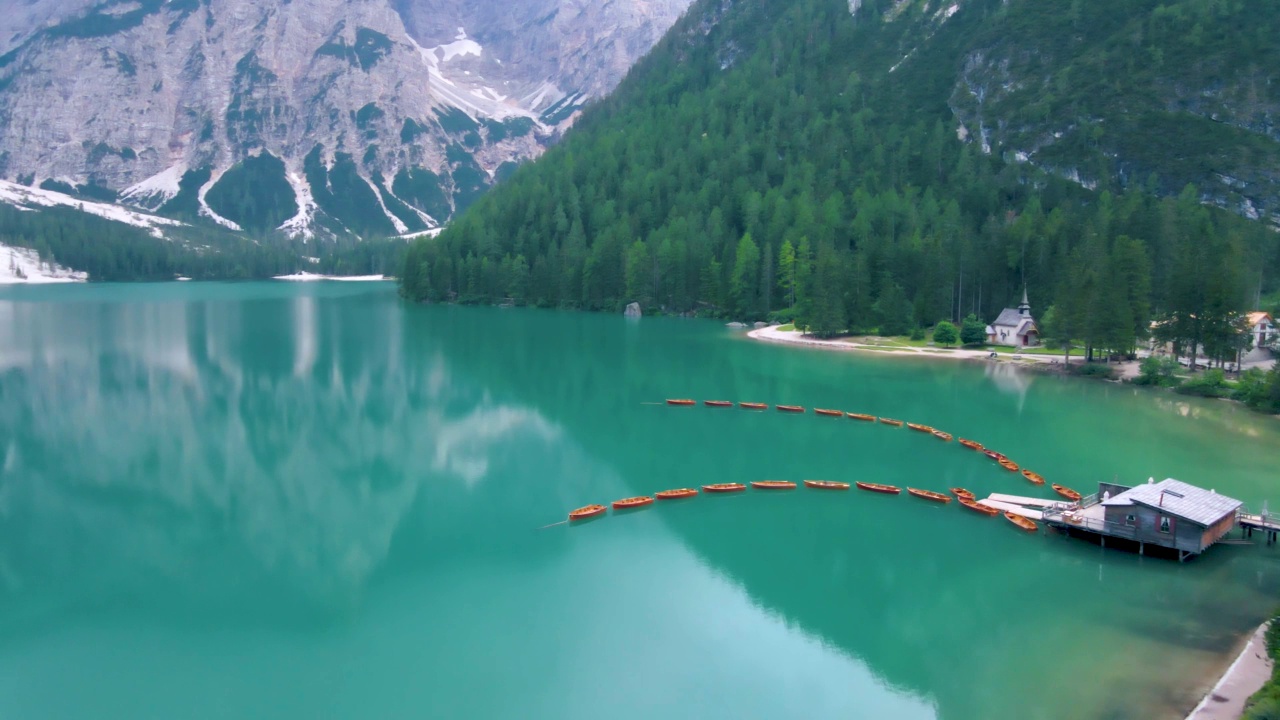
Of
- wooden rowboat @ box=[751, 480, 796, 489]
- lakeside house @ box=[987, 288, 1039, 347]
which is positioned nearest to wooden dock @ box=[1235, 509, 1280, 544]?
wooden rowboat @ box=[751, 480, 796, 489]

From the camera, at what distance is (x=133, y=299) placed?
465ft

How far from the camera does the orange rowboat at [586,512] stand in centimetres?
3316

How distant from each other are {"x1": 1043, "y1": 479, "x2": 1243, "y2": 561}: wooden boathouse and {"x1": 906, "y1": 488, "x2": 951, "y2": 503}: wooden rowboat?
4.49 metres

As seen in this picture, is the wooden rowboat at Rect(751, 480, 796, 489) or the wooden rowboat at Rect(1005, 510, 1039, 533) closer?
the wooden rowboat at Rect(1005, 510, 1039, 533)

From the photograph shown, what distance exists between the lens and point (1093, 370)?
6406cm

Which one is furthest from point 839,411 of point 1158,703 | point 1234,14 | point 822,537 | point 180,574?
point 1234,14

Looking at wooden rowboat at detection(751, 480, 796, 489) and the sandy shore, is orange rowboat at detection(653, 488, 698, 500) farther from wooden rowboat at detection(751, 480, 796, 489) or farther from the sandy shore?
the sandy shore

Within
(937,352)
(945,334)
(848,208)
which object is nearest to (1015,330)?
(945,334)

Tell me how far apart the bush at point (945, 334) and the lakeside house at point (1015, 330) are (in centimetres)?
383

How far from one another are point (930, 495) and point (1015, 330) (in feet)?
168

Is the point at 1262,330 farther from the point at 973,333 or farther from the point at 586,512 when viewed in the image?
the point at 586,512

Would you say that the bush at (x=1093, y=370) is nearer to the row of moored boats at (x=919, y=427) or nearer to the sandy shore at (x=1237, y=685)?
the row of moored boats at (x=919, y=427)

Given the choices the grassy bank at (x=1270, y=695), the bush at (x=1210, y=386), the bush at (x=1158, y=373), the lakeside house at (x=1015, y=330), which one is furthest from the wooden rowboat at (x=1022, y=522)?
the lakeside house at (x=1015, y=330)

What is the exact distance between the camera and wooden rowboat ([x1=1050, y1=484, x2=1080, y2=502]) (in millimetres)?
33941
